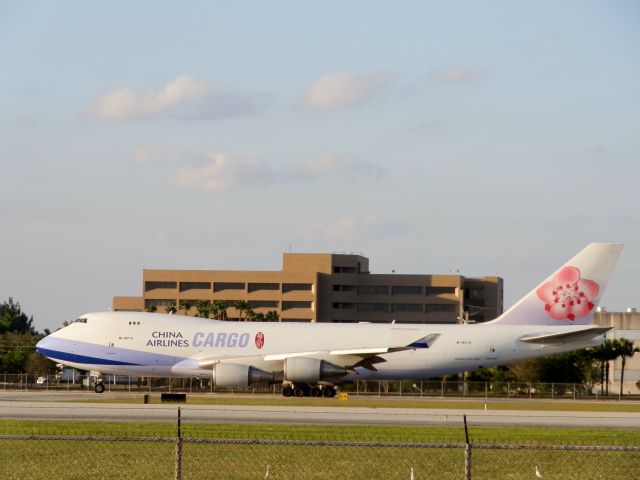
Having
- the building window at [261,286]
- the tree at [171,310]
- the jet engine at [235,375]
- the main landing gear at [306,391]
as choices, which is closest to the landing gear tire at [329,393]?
the main landing gear at [306,391]

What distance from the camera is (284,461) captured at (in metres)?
22.5

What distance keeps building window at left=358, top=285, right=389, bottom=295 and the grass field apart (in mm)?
124609

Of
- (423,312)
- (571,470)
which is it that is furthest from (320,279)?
(571,470)

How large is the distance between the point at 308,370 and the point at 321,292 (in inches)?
3780

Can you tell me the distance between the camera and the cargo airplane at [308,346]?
57344 millimetres

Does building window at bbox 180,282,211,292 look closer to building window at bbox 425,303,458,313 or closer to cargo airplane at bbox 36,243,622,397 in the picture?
building window at bbox 425,303,458,313

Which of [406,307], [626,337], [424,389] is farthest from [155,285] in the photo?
[424,389]

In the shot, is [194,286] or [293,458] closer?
[293,458]

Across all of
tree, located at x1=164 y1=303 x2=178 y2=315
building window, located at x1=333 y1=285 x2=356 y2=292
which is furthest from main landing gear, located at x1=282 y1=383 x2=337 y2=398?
building window, located at x1=333 y1=285 x2=356 y2=292

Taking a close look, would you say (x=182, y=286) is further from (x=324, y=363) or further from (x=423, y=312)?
(x=324, y=363)

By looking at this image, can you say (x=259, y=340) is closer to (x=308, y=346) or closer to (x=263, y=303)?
(x=308, y=346)

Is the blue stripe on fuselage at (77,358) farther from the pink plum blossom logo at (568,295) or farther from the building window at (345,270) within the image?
the building window at (345,270)

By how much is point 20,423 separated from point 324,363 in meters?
26.0

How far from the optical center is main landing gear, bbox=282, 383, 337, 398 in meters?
57.5
